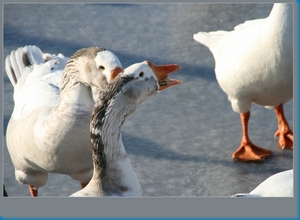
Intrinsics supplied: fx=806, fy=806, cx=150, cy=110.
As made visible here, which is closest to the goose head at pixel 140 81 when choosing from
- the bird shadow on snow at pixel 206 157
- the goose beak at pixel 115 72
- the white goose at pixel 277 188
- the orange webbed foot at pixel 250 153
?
the goose beak at pixel 115 72

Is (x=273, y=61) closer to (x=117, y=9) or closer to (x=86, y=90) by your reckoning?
(x=86, y=90)

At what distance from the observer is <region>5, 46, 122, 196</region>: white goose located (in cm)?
336

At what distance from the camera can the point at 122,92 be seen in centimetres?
285

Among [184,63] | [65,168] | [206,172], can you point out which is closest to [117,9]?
[184,63]

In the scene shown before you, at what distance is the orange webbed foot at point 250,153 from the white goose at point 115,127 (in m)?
1.66

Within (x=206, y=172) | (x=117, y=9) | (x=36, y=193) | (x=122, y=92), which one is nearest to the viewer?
(x=122, y=92)

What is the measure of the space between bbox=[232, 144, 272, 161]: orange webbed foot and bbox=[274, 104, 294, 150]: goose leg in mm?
116

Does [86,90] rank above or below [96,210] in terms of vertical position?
above

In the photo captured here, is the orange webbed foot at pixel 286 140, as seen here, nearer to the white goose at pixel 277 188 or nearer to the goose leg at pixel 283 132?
the goose leg at pixel 283 132

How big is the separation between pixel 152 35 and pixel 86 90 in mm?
2142

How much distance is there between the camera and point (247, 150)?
15.1 feet

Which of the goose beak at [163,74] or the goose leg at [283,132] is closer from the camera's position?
the goose beak at [163,74]

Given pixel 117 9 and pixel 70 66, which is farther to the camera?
pixel 117 9

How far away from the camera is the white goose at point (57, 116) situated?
11.0 ft
